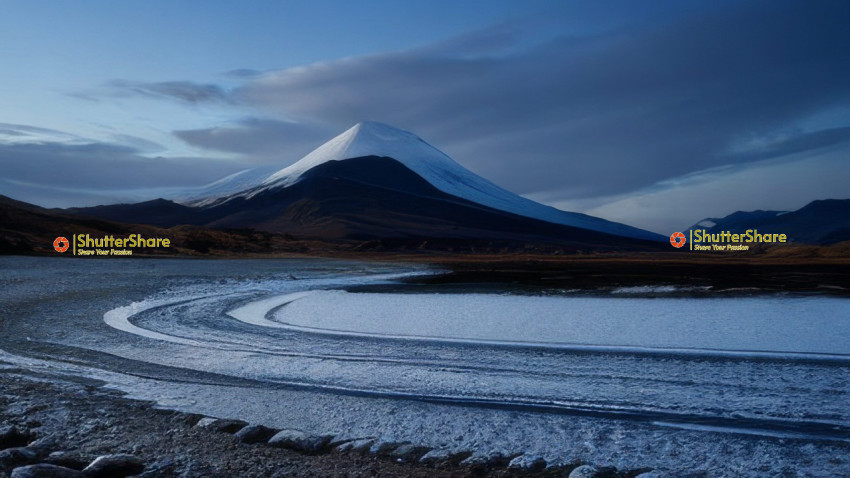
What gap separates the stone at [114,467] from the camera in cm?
513

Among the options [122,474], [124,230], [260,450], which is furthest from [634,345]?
[124,230]

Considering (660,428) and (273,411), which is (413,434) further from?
(660,428)

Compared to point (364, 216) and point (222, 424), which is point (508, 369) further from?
point (364, 216)

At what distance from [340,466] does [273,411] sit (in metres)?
1.91

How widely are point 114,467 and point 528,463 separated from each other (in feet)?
11.4

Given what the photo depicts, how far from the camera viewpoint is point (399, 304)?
59.9 feet

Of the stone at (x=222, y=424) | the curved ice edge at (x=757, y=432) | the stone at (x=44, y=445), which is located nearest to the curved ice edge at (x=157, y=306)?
the stone at (x=222, y=424)

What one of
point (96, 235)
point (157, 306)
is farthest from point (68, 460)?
point (96, 235)

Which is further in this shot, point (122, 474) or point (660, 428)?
point (660, 428)

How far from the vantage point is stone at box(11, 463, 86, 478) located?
4930 mm

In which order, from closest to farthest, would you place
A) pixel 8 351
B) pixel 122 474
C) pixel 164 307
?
pixel 122 474 < pixel 8 351 < pixel 164 307

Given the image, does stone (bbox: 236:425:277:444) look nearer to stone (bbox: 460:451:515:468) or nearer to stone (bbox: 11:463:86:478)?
stone (bbox: 11:463:86:478)

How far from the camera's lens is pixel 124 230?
7569cm

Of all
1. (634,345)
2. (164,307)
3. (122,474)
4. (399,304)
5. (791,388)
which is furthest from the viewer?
(399,304)
